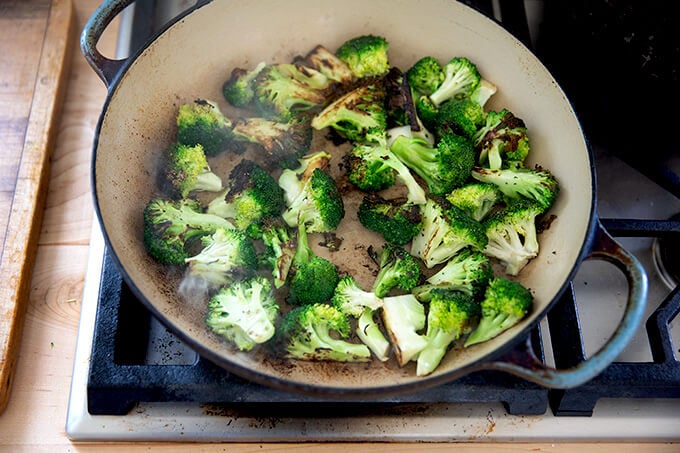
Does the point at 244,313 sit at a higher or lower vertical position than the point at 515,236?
lower

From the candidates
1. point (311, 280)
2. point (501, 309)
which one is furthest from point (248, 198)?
point (501, 309)

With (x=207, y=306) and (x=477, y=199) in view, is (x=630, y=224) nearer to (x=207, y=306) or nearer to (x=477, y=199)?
(x=477, y=199)

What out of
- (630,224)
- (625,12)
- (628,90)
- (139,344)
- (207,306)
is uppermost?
(625,12)

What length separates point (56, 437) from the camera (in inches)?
53.8

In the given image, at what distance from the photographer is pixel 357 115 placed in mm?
1575

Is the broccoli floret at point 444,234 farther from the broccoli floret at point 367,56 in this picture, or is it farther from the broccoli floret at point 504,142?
the broccoli floret at point 367,56

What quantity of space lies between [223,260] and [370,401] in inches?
15.4

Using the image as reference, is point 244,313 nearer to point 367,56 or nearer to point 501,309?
point 501,309

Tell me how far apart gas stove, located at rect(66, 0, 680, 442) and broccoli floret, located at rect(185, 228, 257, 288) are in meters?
0.15

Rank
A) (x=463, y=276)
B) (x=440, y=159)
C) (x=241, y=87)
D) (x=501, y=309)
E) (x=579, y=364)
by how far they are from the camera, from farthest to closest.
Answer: (x=241, y=87) → (x=440, y=159) → (x=463, y=276) → (x=501, y=309) → (x=579, y=364)

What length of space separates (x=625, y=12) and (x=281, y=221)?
81cm

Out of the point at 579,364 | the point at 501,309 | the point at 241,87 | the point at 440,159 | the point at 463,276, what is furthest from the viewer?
the point at 241,87

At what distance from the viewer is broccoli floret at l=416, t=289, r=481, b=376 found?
4.20 ft

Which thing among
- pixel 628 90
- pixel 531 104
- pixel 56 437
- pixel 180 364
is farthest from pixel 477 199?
pixel 56 437
